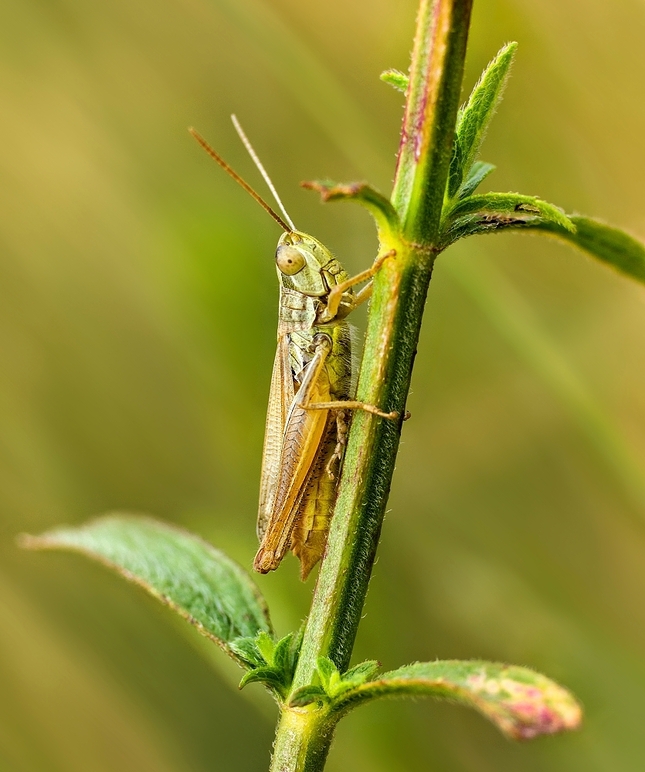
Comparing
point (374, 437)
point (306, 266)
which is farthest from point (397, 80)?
point (306, 266)

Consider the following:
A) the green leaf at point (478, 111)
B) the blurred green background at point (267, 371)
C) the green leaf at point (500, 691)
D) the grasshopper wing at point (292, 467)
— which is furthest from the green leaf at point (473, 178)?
the blurred green background at point (267, 371)

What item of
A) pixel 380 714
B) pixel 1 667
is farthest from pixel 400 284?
pixel 1 667

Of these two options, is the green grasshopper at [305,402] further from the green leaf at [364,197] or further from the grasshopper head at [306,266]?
the green leaf at [364,197]

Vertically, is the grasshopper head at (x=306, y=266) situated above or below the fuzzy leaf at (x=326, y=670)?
above

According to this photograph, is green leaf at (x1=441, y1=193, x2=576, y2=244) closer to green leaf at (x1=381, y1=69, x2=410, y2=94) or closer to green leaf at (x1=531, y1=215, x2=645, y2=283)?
green leaf at (x1=531, y1=215, x2=645, y2=283)

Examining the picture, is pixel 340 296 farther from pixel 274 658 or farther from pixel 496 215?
pixel 274 658

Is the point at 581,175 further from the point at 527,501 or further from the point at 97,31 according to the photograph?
the point at 97,31

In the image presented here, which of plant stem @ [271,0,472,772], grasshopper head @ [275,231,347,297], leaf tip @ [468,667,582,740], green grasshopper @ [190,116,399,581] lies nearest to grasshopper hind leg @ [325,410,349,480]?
green grasshopper @ [190,116,399,581]
